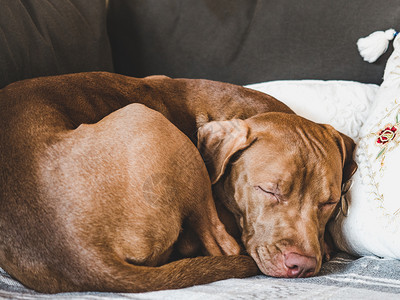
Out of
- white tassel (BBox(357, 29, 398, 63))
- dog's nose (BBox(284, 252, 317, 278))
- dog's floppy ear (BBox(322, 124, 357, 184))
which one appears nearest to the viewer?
dog's nose (BBox(284, 252, 317, 278))

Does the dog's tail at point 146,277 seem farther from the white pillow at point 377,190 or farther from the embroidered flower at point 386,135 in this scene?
the embroidered flower at point 386,135

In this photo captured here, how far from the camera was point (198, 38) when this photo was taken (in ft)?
10.4

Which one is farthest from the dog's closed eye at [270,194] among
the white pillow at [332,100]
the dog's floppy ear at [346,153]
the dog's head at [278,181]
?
the white pillow at [332,100]

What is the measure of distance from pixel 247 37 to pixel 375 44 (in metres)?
0.82

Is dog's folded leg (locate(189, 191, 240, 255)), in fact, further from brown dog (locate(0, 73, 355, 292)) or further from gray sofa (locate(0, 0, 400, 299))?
gray sofa (locate(0, 0, 400, 299))

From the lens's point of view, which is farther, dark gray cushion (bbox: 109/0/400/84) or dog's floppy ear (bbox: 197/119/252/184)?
dark gray cushion (bbox: 109/0/400/84)

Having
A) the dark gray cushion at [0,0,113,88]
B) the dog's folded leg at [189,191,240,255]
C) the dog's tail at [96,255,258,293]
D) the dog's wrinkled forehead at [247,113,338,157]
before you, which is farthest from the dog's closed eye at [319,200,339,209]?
the dark gray cushion at [0,0,113,88]

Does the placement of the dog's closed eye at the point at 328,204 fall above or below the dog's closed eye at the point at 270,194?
below

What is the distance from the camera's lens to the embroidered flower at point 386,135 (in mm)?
2045

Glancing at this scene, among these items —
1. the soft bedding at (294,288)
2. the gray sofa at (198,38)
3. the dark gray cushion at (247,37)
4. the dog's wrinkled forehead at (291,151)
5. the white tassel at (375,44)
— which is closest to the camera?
the soft bedding at (294,288)

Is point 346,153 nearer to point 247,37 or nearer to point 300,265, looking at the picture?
point 300,265

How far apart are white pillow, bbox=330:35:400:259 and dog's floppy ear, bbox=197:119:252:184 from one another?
21.6 inches

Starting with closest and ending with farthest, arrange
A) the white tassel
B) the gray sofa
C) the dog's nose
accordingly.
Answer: the dog's nose
the gray sofa
the white tassel

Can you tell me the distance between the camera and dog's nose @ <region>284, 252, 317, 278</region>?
1751 millimetres
